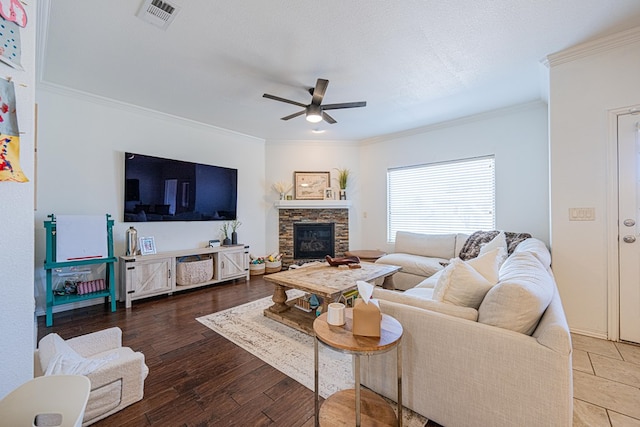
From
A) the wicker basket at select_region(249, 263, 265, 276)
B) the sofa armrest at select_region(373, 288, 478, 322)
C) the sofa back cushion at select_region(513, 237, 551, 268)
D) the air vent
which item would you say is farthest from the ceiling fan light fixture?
the wicker basket at select_region(249, 263, 265, 276)

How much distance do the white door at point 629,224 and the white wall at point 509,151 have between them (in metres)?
1.25

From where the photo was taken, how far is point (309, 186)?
17.4 feet

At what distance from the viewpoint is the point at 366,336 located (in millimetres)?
1239

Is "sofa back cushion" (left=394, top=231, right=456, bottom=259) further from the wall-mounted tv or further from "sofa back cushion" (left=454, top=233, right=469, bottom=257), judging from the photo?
the wall-mounted tv

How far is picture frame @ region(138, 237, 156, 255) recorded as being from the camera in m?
3.55

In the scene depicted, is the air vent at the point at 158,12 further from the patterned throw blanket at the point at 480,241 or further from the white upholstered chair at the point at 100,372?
the patterned throw blanket at the point at 480,241

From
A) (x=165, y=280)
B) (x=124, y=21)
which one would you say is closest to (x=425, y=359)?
(x=124, y=21)

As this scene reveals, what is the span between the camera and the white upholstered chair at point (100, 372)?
142 cm

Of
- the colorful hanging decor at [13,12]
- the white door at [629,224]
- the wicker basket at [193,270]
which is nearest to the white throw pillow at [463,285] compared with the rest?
the white door at [629,224]

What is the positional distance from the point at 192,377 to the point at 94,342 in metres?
0.75

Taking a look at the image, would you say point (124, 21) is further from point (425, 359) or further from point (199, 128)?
point (425, 359)

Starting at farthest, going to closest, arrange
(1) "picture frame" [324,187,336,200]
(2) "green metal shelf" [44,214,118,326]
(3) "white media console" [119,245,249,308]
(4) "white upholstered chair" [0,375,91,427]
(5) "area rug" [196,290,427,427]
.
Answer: (1) "picture frame" [324,187,336,200] < (3) "white media console" [119,245,249,308] < (2) "green metal shelf" [44,214,118,326] < (5) "area rug" [196,290,427,427] < (4) "white upholstered chair" [0,375,91,427]

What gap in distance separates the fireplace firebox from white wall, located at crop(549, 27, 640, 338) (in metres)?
3.47

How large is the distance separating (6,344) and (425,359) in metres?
1.76
